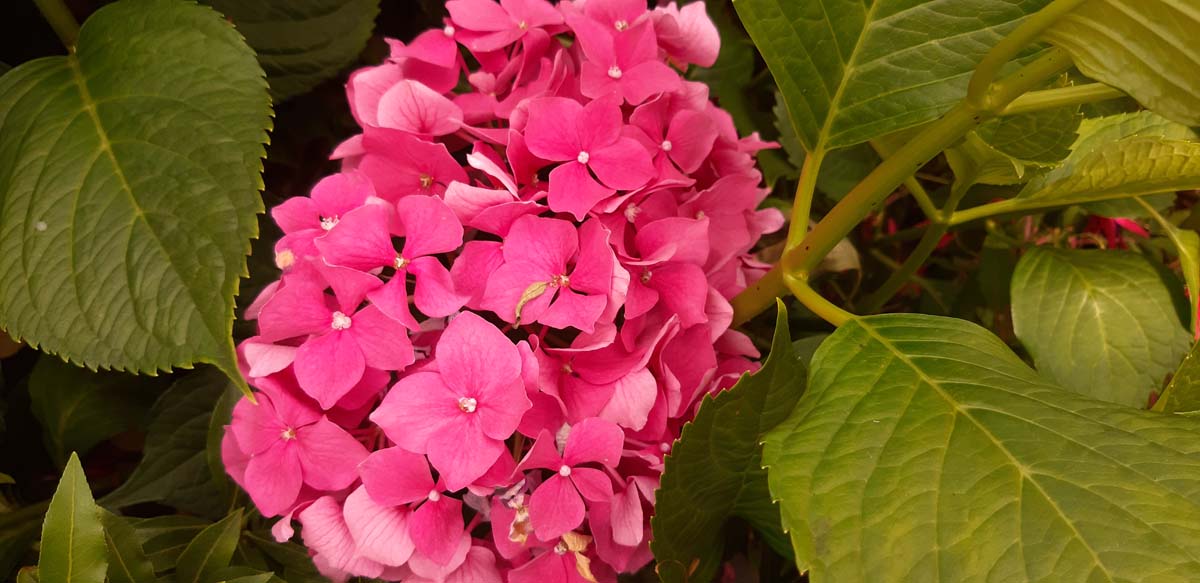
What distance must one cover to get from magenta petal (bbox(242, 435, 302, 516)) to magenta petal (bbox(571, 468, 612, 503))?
0.16 meters

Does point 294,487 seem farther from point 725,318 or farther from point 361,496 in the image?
point 725,318

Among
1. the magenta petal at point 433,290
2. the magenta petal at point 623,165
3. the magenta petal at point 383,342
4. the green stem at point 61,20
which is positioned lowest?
the magenta petal at point 383,342

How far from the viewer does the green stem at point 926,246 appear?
65cm

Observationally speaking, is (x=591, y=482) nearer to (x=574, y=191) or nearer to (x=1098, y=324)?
(x=574, y=191)

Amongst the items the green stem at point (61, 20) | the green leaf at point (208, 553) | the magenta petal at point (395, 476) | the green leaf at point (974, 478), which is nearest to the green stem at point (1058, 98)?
the green leaf at point (974, 478)

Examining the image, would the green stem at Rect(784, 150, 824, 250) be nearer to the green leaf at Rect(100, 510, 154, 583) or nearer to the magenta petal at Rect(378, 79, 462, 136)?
the magenta petal at Rect(378, 79, 462, 136)

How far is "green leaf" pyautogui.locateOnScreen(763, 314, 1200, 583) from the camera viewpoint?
377 millimetres

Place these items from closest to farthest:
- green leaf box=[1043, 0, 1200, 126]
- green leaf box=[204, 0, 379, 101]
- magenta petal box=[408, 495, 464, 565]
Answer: green leaf box=[1043, 0, 1200, 126] → magenta petal box=[408, 495, 464, 565] → green leaf box=[204, 0, 379, 101]

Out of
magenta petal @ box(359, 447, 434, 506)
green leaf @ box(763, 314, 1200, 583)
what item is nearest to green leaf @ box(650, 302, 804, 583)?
green leaf @ box(763, 314, 1200, 583)

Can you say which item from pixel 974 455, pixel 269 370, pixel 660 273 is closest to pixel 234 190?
pixel 269 370

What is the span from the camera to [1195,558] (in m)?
0.36

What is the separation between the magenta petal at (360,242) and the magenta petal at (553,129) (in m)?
0.09

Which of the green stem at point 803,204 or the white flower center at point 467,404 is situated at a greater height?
the green stem at point 803,204

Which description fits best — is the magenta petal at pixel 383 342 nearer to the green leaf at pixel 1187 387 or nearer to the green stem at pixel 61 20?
the green stem at pixel 61 20
